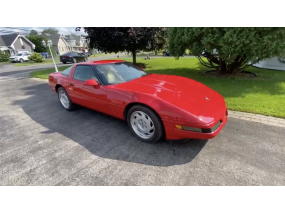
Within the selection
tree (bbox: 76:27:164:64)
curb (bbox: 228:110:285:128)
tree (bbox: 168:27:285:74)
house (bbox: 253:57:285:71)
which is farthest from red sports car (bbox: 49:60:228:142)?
house (bbox: 253:57:285:71)

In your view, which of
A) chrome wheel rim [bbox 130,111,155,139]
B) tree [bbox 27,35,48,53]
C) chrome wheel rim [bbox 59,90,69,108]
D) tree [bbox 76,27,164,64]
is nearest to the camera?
chrome wheel rim [bbox 130,111,155,139]

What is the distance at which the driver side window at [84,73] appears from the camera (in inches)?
125

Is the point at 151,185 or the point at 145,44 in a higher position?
the point at 145,44

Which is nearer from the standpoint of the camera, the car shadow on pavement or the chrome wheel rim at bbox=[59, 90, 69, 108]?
the car shadow on pavement

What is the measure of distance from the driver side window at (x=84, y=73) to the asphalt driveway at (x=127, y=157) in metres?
1.00

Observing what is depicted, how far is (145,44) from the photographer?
11141mm

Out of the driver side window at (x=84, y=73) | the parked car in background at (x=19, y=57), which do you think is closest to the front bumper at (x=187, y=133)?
the driver side window at (x=84, y=73)

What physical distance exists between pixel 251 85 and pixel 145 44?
771 centimetres

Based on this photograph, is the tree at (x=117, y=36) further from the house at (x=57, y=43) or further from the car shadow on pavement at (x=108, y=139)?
the house at (x=57, y=43)

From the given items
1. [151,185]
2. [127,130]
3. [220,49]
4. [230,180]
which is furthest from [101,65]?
[220,49]

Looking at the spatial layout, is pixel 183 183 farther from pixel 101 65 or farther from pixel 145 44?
pixel 145 44

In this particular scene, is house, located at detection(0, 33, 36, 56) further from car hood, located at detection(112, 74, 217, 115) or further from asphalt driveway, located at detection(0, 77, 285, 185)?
car hood, located at detection(112, 74, 217, 115)

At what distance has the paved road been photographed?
1.90 metres

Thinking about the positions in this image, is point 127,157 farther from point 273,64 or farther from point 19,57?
point 19,57
